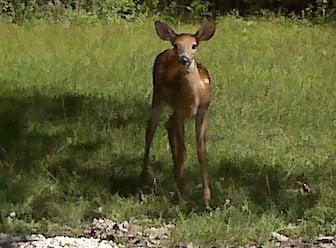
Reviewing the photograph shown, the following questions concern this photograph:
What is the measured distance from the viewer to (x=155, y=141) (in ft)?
26.4

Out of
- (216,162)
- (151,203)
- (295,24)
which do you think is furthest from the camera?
(295,24)

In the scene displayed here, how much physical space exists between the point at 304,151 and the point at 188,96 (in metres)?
1.75

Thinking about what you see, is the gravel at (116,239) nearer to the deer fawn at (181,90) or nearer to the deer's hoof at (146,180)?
the deer fawn at (181,90)

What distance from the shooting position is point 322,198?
684 cm

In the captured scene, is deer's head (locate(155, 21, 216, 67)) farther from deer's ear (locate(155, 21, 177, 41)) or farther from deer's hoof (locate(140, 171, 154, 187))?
deer's hoof (locate(140, 171, 154, 187))

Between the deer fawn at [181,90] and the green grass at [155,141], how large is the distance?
34cm

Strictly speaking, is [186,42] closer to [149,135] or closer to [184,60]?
[184,60]

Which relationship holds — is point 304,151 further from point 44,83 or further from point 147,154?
point 44,83

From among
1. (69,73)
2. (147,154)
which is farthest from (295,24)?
(147,154)

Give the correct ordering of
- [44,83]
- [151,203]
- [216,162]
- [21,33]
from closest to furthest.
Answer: [151,203]
[216,162]
[44,83]
[21,33]

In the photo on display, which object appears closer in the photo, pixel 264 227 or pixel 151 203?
pixel 264 227

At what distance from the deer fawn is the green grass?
34cm

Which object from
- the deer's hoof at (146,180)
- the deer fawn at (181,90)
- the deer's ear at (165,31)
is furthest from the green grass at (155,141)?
the deer's ear at (165,31)

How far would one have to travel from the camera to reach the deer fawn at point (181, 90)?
252 inches
